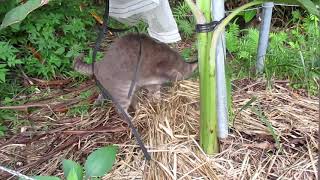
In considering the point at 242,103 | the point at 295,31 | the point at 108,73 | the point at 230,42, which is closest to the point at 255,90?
the point at 242,103

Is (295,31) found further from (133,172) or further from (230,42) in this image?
(133,172)

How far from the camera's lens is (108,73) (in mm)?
2156

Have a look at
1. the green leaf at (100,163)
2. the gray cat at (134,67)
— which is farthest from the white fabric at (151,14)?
the green leaf at (100,163)

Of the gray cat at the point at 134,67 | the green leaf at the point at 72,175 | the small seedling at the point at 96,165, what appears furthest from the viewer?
the gray cat at the point at 134,67

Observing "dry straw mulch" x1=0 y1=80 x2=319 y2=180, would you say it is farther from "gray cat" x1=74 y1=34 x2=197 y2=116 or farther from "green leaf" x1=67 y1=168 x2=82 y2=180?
"green leaf" x1=67 y1=168 x2=82 y2=180

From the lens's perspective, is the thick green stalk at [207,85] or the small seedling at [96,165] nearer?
the small seedling at [96,165]

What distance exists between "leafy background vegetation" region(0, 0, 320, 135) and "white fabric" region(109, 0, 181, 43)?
1.86 feet

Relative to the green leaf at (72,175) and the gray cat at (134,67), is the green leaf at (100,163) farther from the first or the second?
the gray cat at (134,67)

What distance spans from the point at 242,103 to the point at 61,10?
1802 mm

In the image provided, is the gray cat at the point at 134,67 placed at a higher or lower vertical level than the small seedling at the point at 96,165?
lower

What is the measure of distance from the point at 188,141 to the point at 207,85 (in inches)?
9.2

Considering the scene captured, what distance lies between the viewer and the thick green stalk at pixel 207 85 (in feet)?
4.82

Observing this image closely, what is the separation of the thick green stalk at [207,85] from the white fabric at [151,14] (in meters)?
0.28

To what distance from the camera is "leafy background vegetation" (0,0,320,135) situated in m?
2.69
